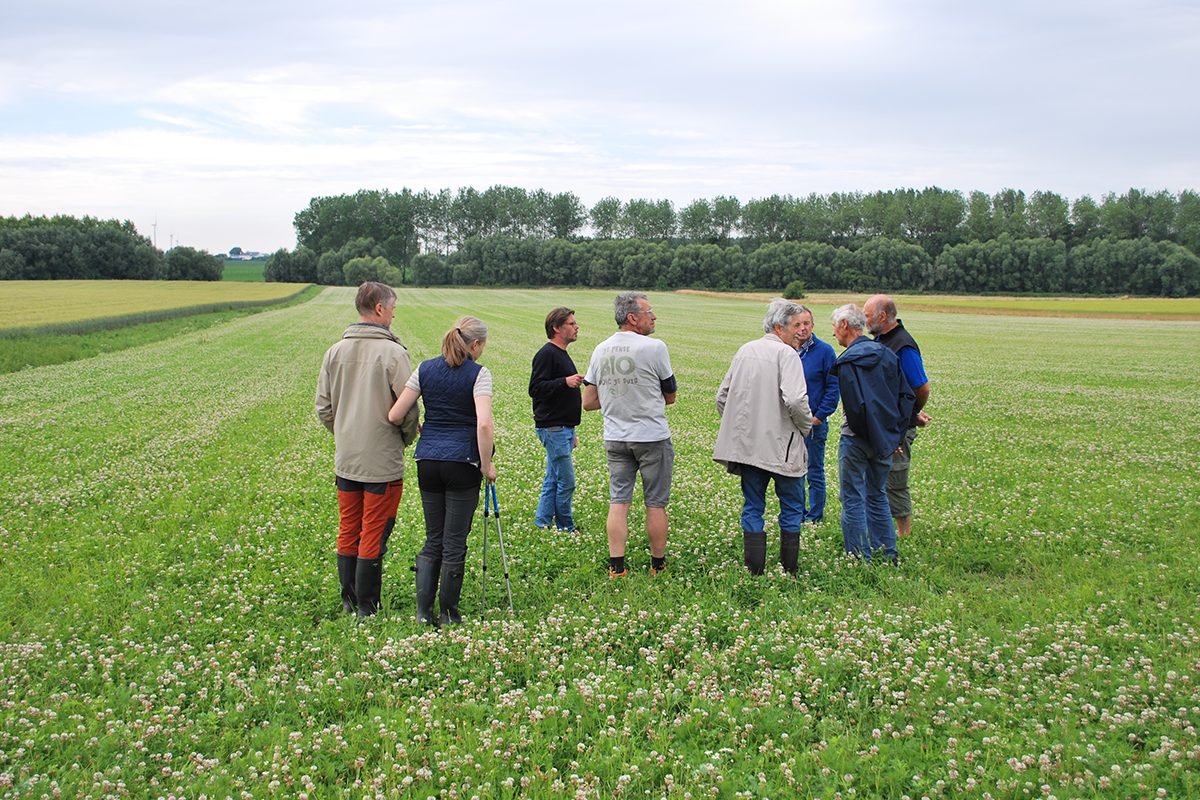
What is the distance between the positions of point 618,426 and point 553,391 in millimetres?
1498

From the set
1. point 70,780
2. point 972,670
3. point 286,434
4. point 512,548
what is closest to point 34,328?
point 286,434

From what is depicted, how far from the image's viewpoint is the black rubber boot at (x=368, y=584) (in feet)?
22.7

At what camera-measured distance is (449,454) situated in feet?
21.6

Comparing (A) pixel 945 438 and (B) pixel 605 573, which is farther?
(A) pixel 945 438

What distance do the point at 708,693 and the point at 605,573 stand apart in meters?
2.71

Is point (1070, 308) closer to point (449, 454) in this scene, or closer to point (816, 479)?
point (816, 479)

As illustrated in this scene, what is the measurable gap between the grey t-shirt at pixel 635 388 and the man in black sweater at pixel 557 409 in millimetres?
959

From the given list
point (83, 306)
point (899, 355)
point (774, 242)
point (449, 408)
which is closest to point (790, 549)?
point (899, 355)

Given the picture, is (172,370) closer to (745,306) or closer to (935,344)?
(935,344)

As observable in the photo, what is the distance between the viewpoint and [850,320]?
8461 mm

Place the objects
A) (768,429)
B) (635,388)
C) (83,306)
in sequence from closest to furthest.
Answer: (768,429)
(635,388)
(83,306)

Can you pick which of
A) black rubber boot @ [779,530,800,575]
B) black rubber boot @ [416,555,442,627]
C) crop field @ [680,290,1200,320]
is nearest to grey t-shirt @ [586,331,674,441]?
black rubber boot @ [779,530,800,575]

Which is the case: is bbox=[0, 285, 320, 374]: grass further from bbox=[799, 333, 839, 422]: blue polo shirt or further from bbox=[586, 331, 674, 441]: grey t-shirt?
bbox=[799, 333, 839, 422]: blue polo shirt

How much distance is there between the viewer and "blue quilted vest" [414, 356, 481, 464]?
21.8 ft
